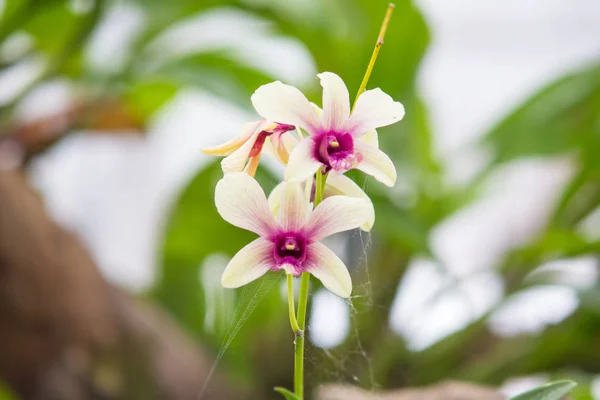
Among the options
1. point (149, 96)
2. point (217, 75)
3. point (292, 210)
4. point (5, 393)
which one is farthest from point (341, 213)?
point (149, 96)

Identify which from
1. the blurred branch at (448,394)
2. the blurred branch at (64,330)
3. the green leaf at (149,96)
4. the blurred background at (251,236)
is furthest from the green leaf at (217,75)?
the blurred branch at (448,394)

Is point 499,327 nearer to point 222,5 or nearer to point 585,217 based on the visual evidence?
point 585,217

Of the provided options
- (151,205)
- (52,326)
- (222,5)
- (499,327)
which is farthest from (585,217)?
(151,205)

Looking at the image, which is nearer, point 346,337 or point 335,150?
point 335,150

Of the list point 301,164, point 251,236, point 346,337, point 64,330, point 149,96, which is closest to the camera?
point 301,164

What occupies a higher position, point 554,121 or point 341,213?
point 554,121

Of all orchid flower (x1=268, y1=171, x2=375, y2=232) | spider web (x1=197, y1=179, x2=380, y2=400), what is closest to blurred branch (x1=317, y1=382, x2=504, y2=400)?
spider web (x1=197, y1=179, x2=380, y2=400)

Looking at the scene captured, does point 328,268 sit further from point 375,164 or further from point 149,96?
point 149,96
